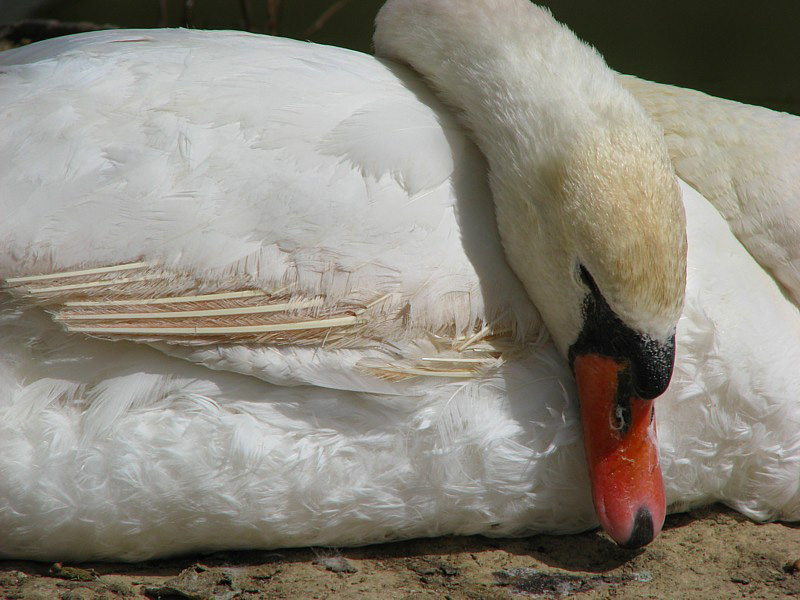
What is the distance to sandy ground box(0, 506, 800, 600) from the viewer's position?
244cm

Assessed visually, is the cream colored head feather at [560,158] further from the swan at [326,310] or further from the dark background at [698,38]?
the dark background at [698,38]

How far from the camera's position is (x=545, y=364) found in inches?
102

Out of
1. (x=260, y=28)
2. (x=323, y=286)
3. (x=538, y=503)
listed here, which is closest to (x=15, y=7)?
(x=260, y=28)

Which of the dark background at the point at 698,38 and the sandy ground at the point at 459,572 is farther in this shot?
the dark background at the point at 698,38

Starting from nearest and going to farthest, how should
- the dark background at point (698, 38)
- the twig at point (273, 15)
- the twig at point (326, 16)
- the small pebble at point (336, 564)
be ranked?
the small pebble at point (336, 564), the twig at point (273, 15), the twig at point (326, 16), the dark background at point (698, 38)

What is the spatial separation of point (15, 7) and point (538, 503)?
4577 millimetres

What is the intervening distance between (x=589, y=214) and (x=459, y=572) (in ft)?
3.37

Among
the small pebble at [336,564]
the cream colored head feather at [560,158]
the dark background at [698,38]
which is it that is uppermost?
the cream colored head feather at [560,158]

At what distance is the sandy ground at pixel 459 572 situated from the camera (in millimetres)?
2439

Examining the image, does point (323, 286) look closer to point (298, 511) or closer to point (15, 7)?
point (298, 511)

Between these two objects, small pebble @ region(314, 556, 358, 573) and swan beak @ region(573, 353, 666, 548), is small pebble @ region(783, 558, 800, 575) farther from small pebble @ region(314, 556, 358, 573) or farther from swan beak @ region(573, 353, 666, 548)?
small pebble @ region(314, 556, 358, 573)

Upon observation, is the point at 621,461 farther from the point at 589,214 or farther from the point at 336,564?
the point at 336,564

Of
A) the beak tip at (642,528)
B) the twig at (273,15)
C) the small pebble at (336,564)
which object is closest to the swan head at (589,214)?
the beak tip at (642,528)

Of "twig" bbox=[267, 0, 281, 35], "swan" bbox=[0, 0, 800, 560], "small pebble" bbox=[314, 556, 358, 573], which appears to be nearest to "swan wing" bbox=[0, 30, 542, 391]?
"swan" bbox=[0, 0, 800, 560]
